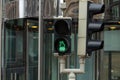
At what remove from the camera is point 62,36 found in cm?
727

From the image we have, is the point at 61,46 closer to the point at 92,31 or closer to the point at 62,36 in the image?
the point at 62,36

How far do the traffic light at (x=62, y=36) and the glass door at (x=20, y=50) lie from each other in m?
9.47

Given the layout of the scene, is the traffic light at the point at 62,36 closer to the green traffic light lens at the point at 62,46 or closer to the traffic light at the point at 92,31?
the green traffic light lens at the point at 62,46

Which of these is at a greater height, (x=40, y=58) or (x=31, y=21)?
(x=31, y=21)

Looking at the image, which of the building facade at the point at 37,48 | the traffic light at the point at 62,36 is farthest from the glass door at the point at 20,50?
the traffic light at the point at 62,36

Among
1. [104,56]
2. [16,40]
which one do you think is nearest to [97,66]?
[104,56]

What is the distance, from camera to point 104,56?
15.9m

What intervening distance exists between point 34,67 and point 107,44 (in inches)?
125

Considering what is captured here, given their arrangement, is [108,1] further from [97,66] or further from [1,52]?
[1,52]

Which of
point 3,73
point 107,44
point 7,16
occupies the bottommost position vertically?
point 3,73

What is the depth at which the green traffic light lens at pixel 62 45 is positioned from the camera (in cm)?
726

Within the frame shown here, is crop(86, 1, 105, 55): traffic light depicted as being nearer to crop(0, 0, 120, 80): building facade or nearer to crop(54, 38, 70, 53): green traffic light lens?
crop(54, 38, 70, 53): green traffic light lens

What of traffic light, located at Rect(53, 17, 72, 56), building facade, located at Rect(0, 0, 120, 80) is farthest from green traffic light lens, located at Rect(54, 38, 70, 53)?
building facade, located at Rect(0, 0, 120, 80)

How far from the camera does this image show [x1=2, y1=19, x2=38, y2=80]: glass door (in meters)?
17.1
